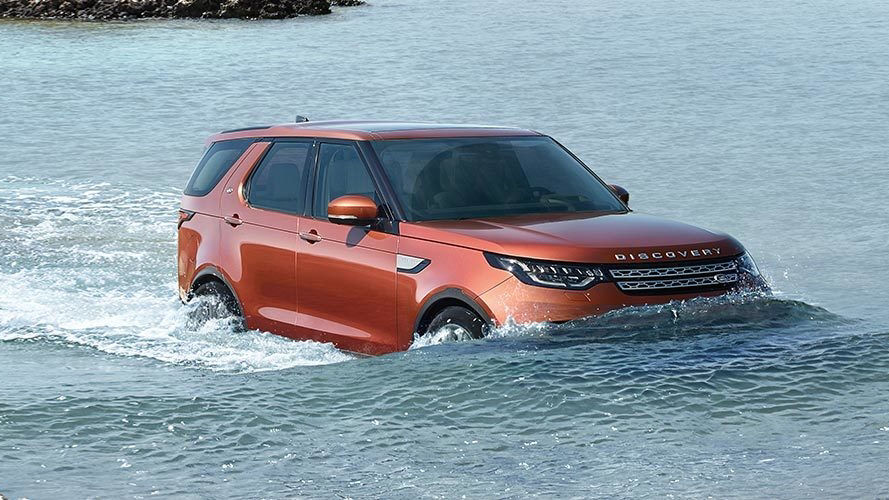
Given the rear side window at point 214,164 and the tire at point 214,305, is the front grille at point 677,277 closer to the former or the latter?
the tire at point 214,305

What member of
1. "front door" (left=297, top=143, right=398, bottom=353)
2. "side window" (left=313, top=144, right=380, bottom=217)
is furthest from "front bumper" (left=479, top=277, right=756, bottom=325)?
"side window" (left=313, top=144, right=380, bottom=217)

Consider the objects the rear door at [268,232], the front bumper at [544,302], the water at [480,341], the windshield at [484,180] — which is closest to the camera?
the water at [480,341]

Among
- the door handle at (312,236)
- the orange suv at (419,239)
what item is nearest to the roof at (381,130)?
the orange suv at (419,239)

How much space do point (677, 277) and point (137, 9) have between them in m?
50.0

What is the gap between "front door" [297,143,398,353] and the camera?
29.8ft

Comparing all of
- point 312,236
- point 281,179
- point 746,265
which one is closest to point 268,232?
point 281,179

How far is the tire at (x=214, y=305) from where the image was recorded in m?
10.7

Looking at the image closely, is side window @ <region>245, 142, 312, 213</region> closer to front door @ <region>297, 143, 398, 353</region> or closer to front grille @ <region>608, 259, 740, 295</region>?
front door @ <region>297, 143, 398, 353</region>

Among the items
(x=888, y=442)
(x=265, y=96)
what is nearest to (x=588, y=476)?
(x=888, y=442)

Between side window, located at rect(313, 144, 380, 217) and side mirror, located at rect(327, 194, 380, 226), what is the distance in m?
0.40

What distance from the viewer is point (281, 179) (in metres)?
10.3

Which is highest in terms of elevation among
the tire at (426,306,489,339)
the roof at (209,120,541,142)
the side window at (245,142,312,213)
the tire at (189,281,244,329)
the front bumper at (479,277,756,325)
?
the roof at (209,120,541,142)

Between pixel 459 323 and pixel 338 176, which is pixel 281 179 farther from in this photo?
pixel 459 323

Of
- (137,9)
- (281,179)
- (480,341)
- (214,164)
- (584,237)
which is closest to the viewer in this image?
(480,341)
